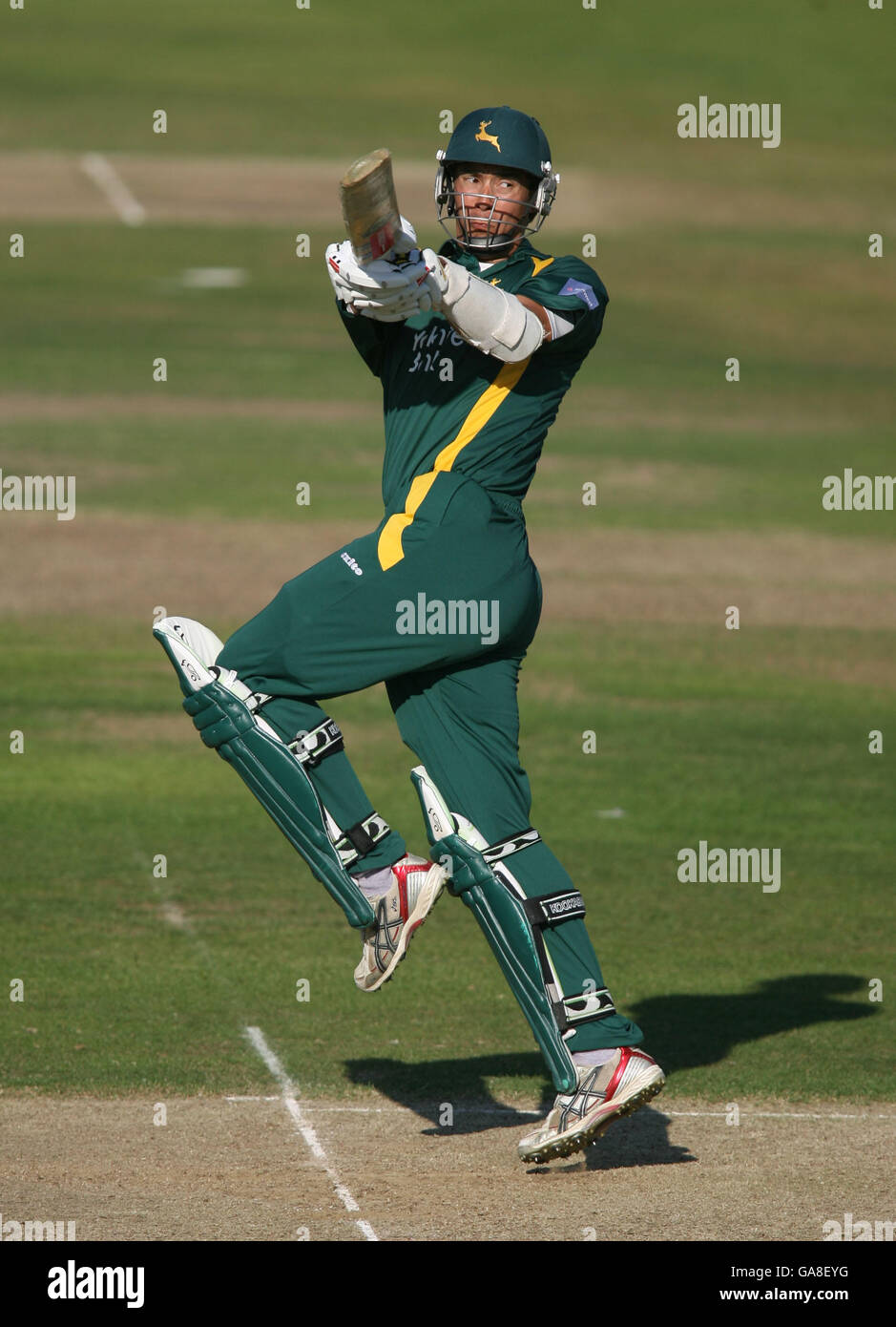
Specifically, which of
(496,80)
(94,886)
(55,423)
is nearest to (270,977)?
(94,886)

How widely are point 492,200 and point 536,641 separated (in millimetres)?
10739

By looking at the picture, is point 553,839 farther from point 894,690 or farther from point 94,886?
point 894,690

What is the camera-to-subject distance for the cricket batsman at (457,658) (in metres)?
6.28

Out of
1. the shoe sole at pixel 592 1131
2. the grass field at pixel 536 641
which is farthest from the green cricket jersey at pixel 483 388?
the grass field at pixel 536 641

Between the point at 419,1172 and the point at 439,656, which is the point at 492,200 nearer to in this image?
the point at 439,656

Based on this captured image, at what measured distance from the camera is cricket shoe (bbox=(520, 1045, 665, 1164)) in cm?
620

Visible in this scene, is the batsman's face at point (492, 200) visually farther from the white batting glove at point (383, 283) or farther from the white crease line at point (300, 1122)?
the white crease line at point (300, 1122)

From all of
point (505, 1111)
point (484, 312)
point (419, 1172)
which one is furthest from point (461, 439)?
point (505, 1111)

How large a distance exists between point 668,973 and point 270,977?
1.77 m

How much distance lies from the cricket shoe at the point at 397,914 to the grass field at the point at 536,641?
38.9 inches

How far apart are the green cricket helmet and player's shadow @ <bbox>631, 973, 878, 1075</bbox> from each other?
125 inches

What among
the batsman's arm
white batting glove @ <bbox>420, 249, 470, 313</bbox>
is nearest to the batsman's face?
the batsman's arm

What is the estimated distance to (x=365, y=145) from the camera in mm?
49219

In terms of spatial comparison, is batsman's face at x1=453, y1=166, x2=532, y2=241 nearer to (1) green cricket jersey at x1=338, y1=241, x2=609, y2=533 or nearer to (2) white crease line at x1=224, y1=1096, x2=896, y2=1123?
(1) green cricket jersey at x1=338, y1=241, x2=609, y2=533
